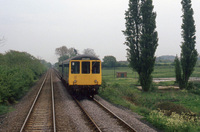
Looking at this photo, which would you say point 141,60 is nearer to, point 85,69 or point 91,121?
point 85,69

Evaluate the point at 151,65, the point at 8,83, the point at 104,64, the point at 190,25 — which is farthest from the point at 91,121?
the point at 104,64

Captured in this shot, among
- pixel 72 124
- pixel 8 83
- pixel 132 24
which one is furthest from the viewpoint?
pixel 132 24

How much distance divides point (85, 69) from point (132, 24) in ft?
36.3

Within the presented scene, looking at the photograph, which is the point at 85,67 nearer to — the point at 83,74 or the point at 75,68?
the point at 83,74

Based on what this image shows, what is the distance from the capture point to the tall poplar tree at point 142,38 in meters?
20.1

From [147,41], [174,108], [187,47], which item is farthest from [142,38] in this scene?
[174,108]

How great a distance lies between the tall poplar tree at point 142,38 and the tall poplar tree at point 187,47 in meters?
4.59

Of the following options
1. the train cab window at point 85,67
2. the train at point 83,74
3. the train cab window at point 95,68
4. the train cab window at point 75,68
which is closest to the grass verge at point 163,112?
the train at point 83,74

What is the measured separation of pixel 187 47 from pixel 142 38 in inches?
235

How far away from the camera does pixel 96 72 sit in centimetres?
1299

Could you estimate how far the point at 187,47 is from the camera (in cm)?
2236

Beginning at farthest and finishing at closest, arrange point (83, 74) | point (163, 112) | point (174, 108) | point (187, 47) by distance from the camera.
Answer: point (187, 47) → point (83, 74) → point (174, 108) → point (163, 112)

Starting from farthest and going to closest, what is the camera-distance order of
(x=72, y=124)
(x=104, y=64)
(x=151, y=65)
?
1. (x=104, y=64)
2. (x=151, y=65)
3. (x=72, y=124)

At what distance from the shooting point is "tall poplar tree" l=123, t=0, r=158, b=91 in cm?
2006
